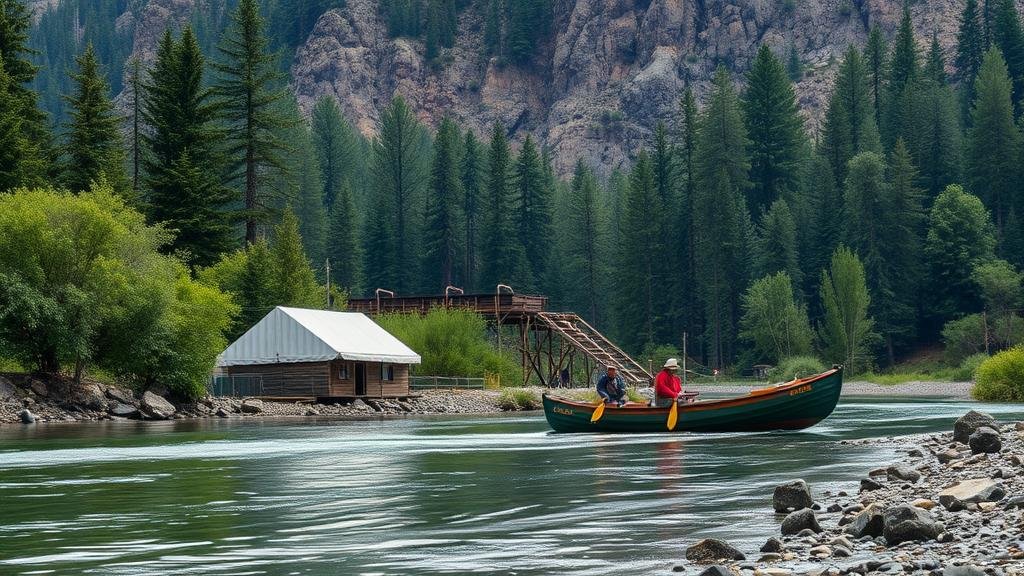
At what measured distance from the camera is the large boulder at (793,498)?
50.0 feet

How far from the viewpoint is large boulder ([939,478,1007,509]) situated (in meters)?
13.8

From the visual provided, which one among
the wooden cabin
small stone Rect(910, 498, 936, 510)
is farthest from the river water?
the wooden cabin

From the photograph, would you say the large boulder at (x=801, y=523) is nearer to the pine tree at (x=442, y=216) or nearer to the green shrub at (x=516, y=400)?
the green shrub at (x=516, y=400)

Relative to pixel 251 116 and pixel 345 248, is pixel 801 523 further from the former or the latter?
pixel 345 248

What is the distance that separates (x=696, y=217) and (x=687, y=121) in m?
12.6

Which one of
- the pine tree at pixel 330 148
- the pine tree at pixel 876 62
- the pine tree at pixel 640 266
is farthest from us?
the pine tree at pixel 330 148

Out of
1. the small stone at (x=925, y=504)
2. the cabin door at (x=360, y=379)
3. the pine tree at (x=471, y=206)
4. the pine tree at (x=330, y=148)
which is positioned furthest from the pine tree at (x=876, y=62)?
the small stone at (x=925, y=504)

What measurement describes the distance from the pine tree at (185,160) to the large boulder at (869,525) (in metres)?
55.0

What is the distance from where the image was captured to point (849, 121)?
117500 millimetres

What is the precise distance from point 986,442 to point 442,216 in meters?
107

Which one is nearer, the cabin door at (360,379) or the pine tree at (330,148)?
the cabin door at (360,379)

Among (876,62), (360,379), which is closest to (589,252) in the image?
(876,62)

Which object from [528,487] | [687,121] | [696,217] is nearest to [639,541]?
[528,487]

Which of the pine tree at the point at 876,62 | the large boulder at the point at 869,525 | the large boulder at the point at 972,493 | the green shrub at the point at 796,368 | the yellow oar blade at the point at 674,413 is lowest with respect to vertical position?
the large boulder at the point at 869,525
